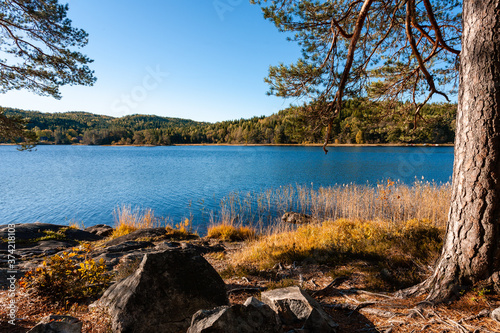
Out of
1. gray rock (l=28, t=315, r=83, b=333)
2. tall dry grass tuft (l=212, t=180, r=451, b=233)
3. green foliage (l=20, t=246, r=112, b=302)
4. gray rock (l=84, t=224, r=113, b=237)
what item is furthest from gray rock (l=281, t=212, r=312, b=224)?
gray rock (l=28, t=315, r=83, b=333)

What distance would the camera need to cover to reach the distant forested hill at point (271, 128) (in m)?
6.46

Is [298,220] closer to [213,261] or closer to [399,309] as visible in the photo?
[213,261]

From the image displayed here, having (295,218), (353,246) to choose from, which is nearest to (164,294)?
(353,246)

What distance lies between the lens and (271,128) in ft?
332

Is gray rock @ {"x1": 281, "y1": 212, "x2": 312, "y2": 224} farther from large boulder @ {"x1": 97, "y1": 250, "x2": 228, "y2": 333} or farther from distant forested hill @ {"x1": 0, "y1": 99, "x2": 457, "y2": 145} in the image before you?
large boulder @ {"x1": 97, "y1": 250, "x2": 228, "y2": 333}

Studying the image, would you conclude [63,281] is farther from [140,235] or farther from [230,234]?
[230,234]

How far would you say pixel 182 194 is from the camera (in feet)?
59.3

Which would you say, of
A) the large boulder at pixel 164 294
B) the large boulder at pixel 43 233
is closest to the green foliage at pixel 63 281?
the large boulder at pixel 164 294

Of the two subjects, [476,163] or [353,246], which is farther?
[353,246]

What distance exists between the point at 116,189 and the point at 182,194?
6.43 m

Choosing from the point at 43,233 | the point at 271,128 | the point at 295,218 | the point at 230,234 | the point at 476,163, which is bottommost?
the point at 295,218

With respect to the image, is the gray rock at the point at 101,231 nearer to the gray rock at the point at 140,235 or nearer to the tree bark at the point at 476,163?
the gray rock at the point at 140,235

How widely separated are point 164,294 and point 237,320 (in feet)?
3.56

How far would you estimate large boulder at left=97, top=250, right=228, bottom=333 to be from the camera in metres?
2.58
